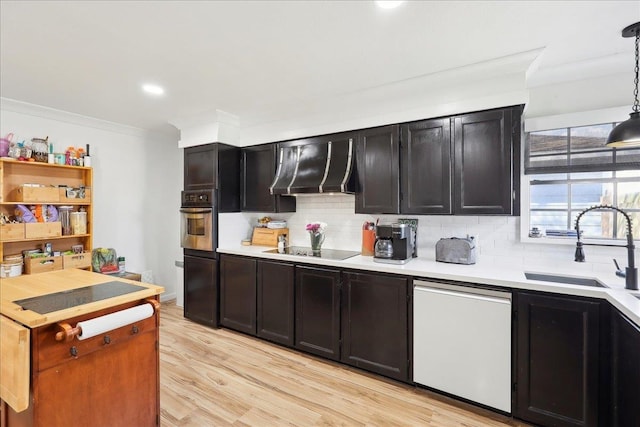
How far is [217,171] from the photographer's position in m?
3.77

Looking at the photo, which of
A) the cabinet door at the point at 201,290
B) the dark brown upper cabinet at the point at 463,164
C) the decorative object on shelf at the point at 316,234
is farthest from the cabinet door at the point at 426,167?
the cabinet door at the point at 201,290

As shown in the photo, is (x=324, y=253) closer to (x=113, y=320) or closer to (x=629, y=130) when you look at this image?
(x=113, y=320)

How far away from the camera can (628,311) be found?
1646 mm

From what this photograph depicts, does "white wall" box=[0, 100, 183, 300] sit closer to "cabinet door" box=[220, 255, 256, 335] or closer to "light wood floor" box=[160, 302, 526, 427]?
"cabinet door" box=[220, 255, 256, 335]

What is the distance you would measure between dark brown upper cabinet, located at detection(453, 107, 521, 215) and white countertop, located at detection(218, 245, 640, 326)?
50cm

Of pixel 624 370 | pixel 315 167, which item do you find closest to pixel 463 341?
pixel 624 370

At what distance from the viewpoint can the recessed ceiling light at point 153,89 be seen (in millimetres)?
2914

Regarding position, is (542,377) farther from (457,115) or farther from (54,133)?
(54,133)

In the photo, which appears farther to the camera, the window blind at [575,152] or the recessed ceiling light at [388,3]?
the window blind at [575,152]

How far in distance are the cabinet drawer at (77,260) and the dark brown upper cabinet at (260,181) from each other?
75.2 inches

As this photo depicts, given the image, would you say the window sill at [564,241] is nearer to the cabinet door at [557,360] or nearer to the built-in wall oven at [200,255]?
the cabinet door at [557,360]

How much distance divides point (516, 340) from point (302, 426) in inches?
63.6

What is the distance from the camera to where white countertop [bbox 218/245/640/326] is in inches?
72.6

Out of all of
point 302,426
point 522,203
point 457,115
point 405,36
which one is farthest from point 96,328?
Result: point 522,203
